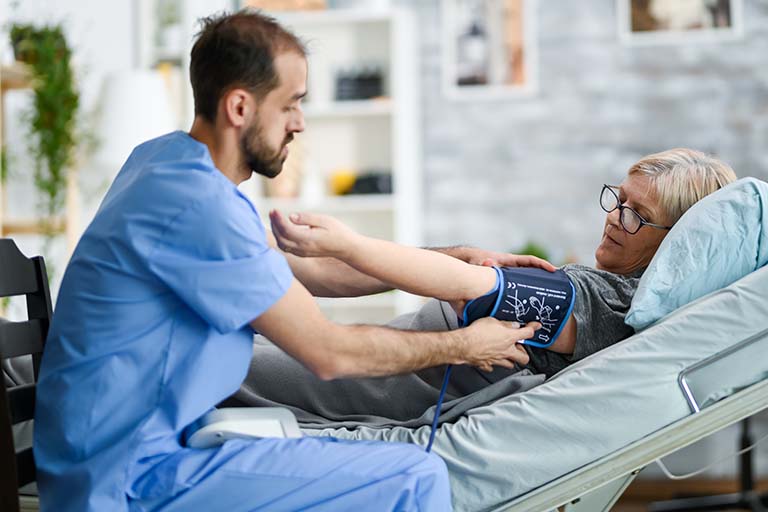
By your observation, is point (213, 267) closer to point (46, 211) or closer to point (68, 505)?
point (68, 505)

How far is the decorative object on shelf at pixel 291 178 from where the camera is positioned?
4215 millimetres

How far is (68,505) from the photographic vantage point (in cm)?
134

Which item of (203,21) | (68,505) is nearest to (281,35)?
(203,21)

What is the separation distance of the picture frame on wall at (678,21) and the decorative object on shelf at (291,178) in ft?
4.89

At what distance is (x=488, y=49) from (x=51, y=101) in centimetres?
185

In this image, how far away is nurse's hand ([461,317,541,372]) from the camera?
1571mm

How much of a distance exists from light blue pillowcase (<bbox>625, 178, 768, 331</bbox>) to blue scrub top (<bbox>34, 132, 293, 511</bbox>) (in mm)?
681

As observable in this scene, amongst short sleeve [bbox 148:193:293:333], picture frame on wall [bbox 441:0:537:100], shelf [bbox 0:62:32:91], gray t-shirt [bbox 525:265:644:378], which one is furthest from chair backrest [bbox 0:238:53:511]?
picture frame on wall [bbox 441:0:537:100]

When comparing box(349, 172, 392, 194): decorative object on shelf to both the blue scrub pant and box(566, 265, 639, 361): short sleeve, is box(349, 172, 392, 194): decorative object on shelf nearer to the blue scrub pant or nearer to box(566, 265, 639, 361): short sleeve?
box(566, 265, 639, 361): short sleeve

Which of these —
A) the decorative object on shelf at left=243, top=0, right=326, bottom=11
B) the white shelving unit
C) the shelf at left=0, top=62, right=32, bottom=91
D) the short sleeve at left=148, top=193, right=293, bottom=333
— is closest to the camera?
the short sleeve at left=148, top=193, right=293, bottom=333

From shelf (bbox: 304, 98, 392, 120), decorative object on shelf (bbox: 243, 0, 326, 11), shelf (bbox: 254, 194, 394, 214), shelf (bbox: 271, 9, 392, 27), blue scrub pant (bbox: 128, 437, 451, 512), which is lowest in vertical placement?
blue scrub pant (bbox: 128, 437, 451, 512)

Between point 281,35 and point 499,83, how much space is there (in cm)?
278

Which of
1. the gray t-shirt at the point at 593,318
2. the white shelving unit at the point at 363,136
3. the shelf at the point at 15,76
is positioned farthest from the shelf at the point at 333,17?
the gray t-shirt at the point at 593,318

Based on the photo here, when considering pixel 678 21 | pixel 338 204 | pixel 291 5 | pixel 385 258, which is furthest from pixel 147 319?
pixel 678 21
